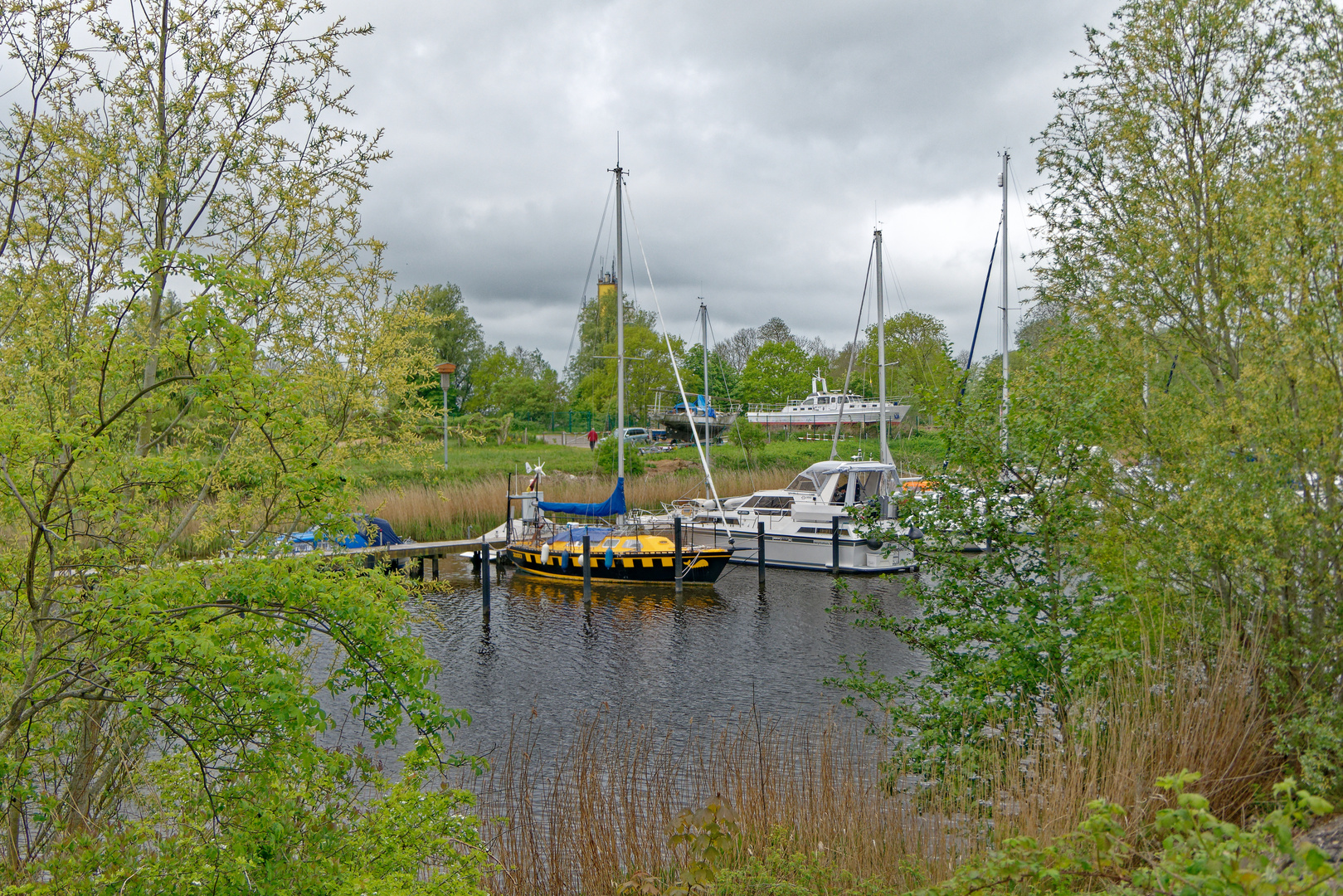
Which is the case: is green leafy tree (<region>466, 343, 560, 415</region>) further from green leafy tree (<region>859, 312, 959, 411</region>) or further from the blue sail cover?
the blue sail cover

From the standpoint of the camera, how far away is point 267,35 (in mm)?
5273

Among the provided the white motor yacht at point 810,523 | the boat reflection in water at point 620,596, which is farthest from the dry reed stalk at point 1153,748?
the white motor yacht at point 810,523

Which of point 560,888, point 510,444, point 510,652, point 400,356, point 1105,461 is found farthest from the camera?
point 510,444

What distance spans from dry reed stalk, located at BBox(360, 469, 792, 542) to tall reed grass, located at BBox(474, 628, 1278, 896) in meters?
17.4

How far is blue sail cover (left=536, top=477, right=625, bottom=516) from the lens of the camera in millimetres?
23359

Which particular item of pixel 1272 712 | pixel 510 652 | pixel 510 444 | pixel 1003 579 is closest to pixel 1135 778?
pixel 1272 712

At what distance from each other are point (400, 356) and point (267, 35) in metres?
2.45

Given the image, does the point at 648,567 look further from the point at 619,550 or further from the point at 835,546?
the point at 835,546

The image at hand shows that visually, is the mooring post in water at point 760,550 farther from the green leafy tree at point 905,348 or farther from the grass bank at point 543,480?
the green leafy tree at point 905,348

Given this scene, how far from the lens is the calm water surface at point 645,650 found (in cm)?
1241

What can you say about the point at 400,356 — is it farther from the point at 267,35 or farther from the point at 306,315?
the point at 267,35

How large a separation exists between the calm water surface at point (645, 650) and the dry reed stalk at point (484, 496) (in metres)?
3.65

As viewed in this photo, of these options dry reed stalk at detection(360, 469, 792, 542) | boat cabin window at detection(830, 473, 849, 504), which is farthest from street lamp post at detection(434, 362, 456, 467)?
boat cabin window at detection(830, 473, 849, 504)

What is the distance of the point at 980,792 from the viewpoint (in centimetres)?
570
